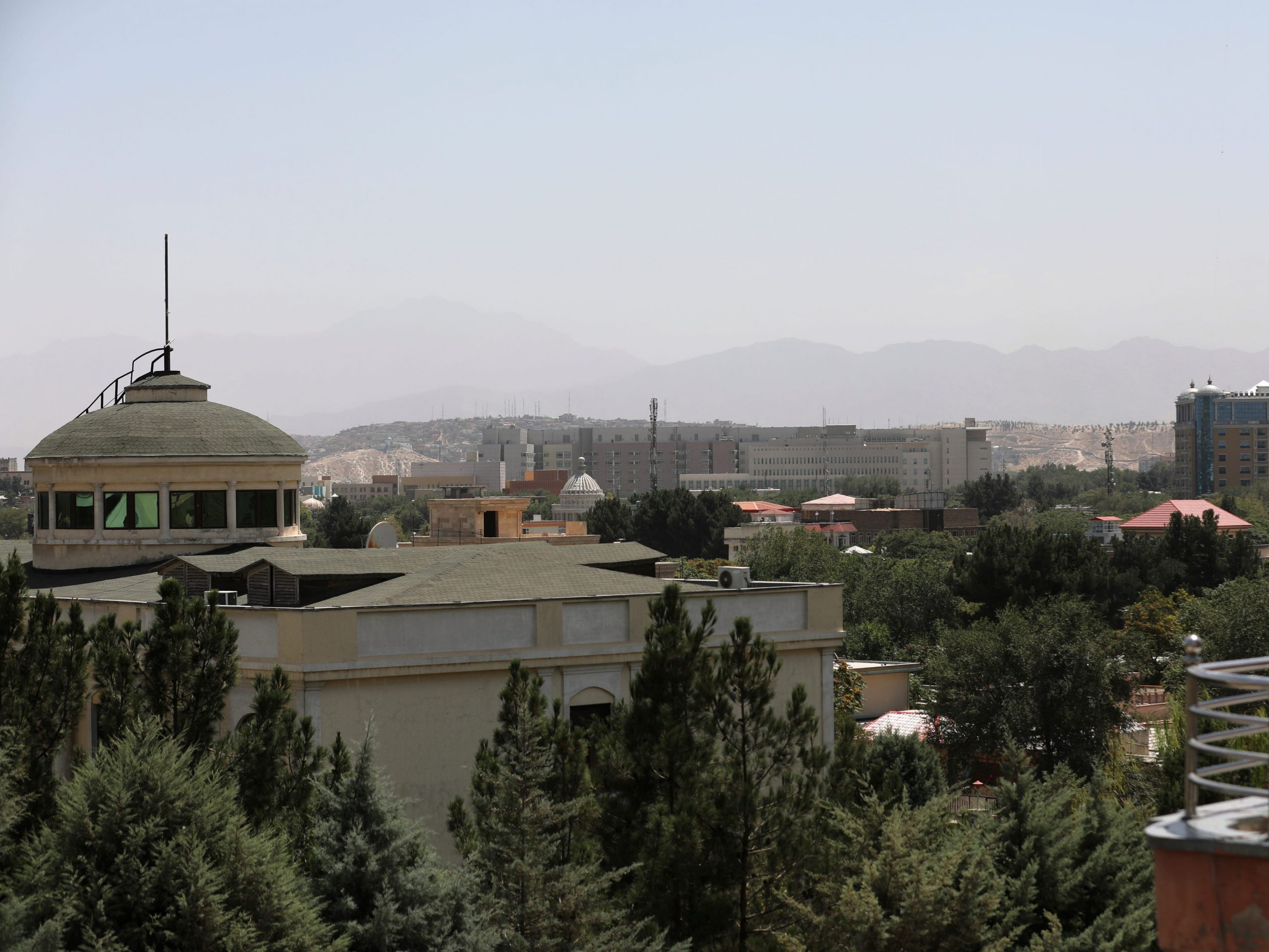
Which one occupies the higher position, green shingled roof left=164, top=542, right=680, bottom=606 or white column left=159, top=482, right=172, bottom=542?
white column left=159, top=482, right=172, bottom=542

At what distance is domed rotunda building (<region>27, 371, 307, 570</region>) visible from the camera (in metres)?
35.9

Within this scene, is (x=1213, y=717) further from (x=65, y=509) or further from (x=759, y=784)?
(x=65, y=509)

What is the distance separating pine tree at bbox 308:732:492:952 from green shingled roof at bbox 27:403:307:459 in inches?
805

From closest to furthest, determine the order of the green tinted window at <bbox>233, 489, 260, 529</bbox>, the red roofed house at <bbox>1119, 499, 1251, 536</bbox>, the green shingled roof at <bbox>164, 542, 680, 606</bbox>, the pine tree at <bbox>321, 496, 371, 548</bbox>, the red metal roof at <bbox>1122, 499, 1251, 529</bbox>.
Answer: the green shingled roof at <bbox>164, 542, 680, 606</bbox> → the green tinted window at <bbox>233, 489, 260, 529</bbox> → the pine tree at <bbox>321, 496, 371, 548</bbox> → the red roofed house at <bbox>1119, 499, 1251, 536</bbox> → the red metal roof at <bbox>1122, 499, 1251, 529</bbox>

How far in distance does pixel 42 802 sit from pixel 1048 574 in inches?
2442

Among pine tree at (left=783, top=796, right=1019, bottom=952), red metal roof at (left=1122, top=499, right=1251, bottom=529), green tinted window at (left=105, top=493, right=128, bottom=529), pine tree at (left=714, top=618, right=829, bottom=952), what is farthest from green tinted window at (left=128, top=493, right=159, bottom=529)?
red metal roof at (left=1122, top=499, right=1251, bottom=529)

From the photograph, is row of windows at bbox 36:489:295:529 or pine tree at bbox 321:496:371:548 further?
pine tree at bbox 321:496:371:548

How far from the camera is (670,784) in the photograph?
1958cm

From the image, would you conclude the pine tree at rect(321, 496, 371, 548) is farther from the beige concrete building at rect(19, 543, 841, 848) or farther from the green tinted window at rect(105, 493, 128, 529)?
the beige concrete building at rect(19, 543, 841, 848)

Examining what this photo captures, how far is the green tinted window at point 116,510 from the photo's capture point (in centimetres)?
3631

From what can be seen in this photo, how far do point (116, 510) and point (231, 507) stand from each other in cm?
268

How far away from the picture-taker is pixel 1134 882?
18.7 metres

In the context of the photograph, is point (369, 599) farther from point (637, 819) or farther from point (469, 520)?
point (469, 520)

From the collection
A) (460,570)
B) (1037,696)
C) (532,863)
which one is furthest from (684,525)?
(532,863)
